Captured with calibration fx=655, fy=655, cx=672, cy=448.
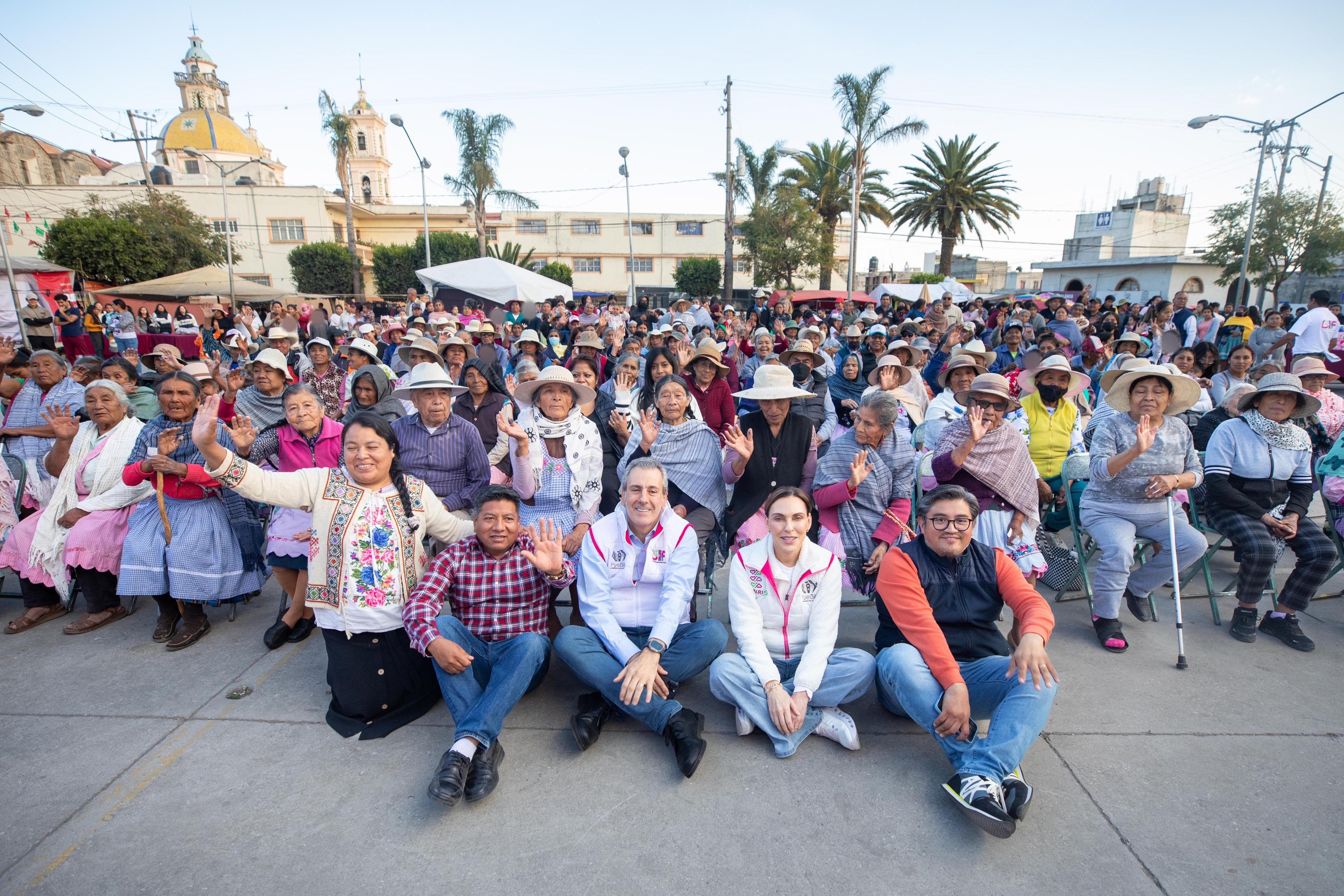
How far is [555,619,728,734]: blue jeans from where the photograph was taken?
9.68 feet

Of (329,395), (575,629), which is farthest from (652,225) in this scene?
(575,629)

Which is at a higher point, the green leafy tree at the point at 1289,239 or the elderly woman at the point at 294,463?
the green leafy tree at the point at 1289,239

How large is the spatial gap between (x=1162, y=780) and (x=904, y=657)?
1.13 m

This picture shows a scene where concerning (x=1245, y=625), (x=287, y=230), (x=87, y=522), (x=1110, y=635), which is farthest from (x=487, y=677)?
(x=287, y=230)

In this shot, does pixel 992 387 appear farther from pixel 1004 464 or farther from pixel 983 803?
pixel 983 803

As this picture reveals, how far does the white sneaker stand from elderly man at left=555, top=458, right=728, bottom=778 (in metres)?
0.56

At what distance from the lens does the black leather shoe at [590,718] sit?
2.92 metres

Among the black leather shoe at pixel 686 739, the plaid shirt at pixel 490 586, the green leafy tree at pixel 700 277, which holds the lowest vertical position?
the black leather shoe at pixel 686 739

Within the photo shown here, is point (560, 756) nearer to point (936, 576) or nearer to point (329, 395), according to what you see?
point (936, 576)

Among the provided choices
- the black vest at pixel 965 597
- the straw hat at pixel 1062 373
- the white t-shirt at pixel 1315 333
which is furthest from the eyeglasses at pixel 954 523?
the white t-shirt at pixel 1315 333

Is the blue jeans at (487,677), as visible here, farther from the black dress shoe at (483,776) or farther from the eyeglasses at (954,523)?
the eyeglasses at (954,523)

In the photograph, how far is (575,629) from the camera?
3.20m

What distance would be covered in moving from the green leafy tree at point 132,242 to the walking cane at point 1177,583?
32.2 meters

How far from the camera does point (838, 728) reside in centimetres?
298
